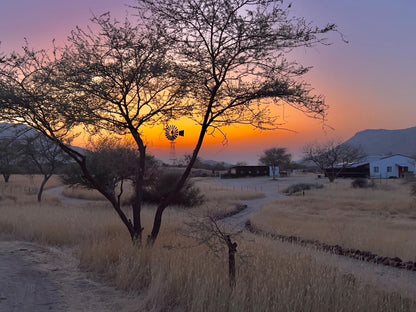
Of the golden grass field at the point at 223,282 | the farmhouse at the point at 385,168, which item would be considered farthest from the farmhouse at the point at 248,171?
the golden grass field at the point at 223,282

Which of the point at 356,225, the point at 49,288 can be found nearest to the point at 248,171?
the point at 356,225

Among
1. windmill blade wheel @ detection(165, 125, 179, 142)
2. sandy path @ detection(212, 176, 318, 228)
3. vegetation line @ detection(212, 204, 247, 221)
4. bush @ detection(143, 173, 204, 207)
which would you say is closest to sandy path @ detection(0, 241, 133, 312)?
windmill blade wheel @ detection(165, 125, 179, 142)

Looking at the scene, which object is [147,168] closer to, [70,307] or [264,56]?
[264,56]

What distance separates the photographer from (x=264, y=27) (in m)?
9.31

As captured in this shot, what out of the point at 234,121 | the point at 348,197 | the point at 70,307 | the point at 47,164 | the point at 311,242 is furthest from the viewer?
the point at 348,197

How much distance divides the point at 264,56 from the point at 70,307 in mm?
6907

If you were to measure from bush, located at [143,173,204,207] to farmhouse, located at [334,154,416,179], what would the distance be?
53611 millimetres

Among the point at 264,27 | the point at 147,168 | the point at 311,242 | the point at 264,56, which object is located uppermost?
the point at 264,27

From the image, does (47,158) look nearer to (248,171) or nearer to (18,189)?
(18,189)

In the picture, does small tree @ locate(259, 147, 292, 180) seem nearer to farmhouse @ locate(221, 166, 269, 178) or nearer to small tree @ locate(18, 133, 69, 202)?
farmhouse @ locate(221, 166, 269, 178)

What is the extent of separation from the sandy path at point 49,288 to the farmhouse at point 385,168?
74.6 m

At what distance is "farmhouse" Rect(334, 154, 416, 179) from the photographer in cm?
7962

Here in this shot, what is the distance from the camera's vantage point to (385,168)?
8119cm

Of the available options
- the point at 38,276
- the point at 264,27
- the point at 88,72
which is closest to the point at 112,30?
the point at 88,72
